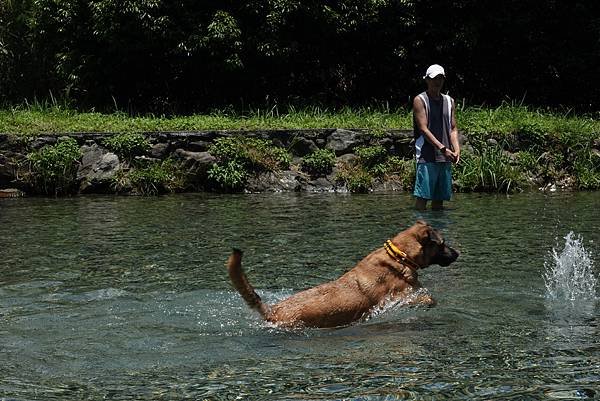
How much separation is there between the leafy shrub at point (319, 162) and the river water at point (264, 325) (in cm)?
447

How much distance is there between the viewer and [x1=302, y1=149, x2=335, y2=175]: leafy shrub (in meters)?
17.6

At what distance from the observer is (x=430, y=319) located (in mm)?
7031

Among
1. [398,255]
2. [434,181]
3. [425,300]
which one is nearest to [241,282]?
[398,255]

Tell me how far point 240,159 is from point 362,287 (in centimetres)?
1057

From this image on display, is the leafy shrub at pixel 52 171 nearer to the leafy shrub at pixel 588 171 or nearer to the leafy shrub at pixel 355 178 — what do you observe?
the leafy shrub at pixel 355 178

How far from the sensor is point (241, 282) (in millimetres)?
6289

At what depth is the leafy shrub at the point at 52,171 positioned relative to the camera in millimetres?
16734

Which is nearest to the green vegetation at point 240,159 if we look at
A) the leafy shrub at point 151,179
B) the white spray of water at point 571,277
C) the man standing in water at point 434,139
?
the leafy shrub at point 151,179

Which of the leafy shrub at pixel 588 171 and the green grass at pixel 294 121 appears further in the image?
the green grass at pixel 294 121

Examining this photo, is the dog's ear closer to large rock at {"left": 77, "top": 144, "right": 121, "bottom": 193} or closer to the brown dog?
the brown dog

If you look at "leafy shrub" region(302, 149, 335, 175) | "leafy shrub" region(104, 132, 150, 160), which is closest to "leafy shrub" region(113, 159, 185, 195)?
"leafy shrub" region(104, 132, 150, 160)

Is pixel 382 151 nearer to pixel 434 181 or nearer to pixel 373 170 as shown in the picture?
pixel 373 170

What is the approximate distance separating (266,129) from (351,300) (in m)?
11.6

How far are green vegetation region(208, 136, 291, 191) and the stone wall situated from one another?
15cm
